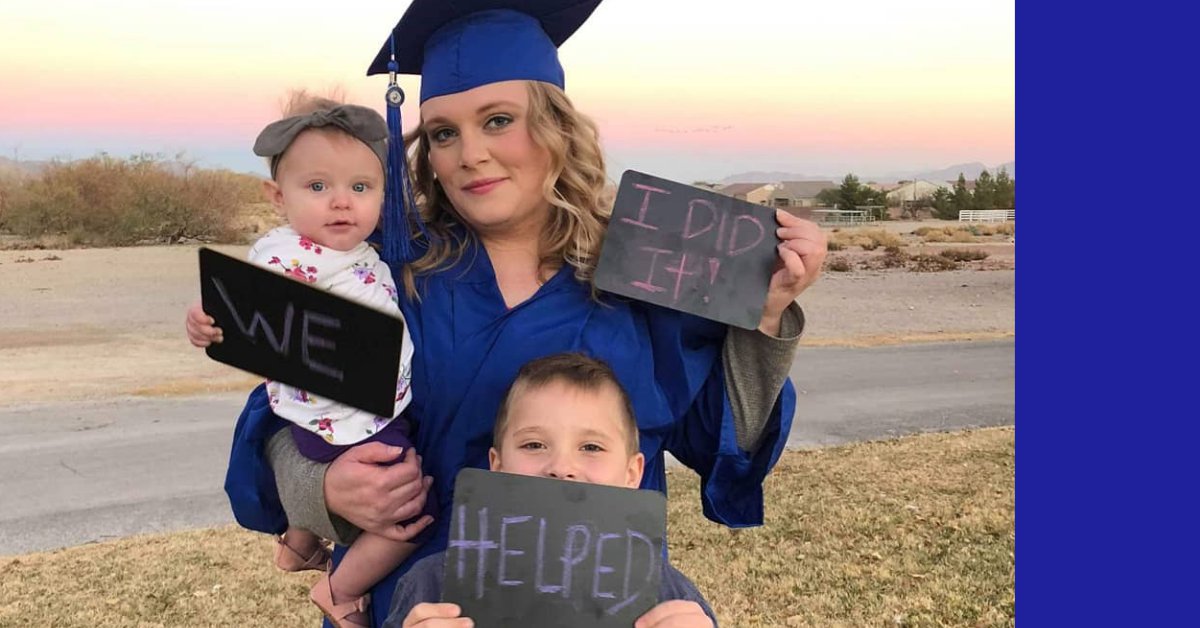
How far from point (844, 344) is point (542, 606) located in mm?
13145

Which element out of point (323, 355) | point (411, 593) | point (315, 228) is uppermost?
point (315, 228)

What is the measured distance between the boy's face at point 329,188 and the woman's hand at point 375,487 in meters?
0.44

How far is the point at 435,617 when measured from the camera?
174 centimetres

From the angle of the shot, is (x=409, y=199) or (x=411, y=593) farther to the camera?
(x=409, y=199)

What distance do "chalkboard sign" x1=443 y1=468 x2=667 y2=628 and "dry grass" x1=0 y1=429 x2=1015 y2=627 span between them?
10.3ft

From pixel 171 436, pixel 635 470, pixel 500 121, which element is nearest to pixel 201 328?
pixel 500 121

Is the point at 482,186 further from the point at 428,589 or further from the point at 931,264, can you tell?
the point at 931,264

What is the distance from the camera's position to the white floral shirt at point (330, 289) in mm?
2062

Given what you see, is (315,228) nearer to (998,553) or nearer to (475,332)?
(475,332)

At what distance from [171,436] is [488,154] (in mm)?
7613

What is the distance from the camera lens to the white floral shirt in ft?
6.77

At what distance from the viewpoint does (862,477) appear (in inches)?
277

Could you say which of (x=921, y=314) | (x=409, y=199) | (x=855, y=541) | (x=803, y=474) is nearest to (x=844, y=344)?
(x=921, y=314)

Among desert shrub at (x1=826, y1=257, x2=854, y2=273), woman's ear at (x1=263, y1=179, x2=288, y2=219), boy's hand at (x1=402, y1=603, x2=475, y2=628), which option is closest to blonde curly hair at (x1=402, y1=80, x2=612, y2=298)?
woman's ear at (x1=263, y1=179, x2=288, y2=219)
